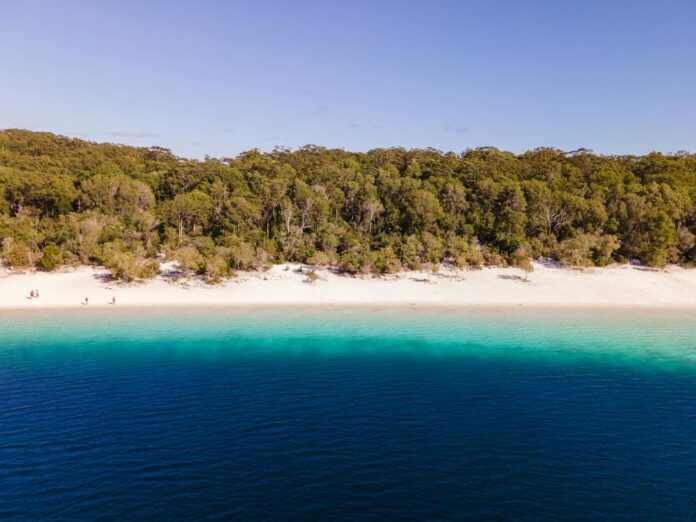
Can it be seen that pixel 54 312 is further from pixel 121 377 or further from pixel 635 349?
pixel 635 349

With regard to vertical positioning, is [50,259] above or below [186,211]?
below

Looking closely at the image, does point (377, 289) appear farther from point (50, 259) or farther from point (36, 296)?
point (50, 259)

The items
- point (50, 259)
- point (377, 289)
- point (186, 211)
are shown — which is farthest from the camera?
point (186, 211)

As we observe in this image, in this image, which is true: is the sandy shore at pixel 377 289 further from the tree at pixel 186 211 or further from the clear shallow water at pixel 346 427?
the clear shallow water at pixel 346 427

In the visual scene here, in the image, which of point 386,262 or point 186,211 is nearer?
point 386,262

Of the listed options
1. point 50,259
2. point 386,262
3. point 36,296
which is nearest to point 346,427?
point 386,262

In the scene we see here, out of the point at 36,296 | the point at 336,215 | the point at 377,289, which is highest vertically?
the point at 336,215

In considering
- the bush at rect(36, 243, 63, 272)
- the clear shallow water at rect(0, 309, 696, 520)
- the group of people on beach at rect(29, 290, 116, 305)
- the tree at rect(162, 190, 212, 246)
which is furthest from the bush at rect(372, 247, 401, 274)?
the bush at rect(36, 243, 63, 272)

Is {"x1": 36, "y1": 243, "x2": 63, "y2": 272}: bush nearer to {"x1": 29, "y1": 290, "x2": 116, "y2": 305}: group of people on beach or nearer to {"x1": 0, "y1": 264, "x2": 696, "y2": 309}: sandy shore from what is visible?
{"x1": 0, "y1": 264, "x2": 696, "y2": 309}: sandy shore
